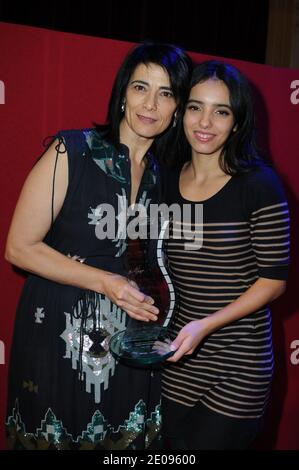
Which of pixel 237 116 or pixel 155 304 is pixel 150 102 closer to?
pixel 237 116

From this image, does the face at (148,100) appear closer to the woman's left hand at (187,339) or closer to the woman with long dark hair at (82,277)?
the woman with long dark hair at (82,277)

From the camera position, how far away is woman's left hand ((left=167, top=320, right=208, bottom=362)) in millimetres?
1219

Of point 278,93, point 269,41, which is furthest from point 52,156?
point 269,41

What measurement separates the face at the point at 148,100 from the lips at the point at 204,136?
10cm

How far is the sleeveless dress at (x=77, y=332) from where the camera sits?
127cm

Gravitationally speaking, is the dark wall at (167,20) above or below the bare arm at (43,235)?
above

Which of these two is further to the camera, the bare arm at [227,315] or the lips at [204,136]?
the lips at [204,136]

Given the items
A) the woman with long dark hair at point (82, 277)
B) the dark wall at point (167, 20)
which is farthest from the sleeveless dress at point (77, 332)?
the dark wall at point (167, 20)

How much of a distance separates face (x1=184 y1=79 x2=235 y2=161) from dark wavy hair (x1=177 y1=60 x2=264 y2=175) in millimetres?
16

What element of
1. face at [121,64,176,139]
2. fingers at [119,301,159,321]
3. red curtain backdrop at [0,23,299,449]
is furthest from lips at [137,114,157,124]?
fingers at [119,301,159,321]

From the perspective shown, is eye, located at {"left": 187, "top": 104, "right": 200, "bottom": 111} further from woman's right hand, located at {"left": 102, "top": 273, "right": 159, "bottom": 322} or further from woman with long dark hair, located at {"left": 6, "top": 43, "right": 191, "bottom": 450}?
woman's right hand, located at {"left": 102, "top": 273, "right": 159, "bottom": 322}

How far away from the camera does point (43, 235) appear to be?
1245 millimetres

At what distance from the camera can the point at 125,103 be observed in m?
1.39

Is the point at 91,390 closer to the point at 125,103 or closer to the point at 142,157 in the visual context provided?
the point at 142,157
